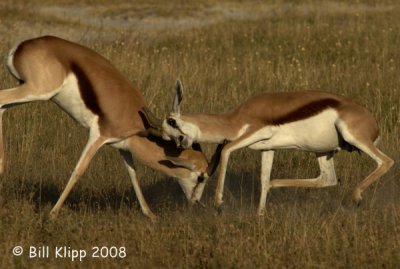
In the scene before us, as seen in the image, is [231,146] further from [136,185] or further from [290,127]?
[136,185]

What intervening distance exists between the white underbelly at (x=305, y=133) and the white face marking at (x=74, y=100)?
1.42 metres

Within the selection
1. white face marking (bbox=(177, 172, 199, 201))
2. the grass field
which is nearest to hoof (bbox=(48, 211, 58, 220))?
the grass field

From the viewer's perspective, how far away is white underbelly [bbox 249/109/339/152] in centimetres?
813

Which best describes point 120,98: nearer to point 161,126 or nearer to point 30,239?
point 161,126

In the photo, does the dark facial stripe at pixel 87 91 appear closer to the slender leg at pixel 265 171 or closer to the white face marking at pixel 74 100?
the white face marking at pixel 74 100

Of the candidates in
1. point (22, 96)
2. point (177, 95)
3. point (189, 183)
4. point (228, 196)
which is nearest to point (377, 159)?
point (189, 183)

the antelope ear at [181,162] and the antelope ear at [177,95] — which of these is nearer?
the antelope ear at [177,95]

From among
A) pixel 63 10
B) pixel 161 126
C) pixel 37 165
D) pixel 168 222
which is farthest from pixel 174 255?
pixel 63 10

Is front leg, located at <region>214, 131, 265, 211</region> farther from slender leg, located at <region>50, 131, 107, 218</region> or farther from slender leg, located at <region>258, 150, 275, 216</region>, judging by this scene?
slender leg, located at <region>50, 131, 107, 218</region>

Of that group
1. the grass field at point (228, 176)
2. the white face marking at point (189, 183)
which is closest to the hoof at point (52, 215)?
the grass field at point (228, 176)

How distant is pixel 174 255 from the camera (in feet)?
23.0

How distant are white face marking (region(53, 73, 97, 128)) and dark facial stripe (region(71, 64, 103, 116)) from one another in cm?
3

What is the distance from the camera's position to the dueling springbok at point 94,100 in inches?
330

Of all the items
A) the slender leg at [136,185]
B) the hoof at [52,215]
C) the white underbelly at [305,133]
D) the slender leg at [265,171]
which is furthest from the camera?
the slender leg at [136,185]
